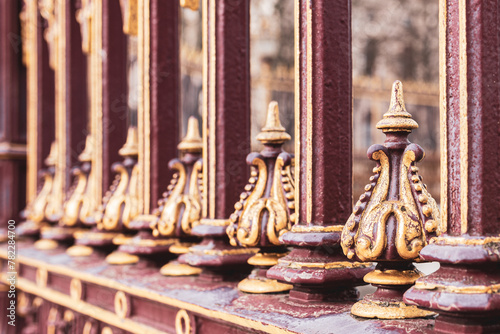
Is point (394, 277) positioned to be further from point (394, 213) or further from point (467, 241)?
point (467, 241)

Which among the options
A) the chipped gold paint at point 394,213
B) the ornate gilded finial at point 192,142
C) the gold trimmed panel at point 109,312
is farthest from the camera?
the ornate gilded finial at point 192,142

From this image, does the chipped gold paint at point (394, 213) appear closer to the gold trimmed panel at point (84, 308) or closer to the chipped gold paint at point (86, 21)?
the gold trimmed panel at point (84, 308)

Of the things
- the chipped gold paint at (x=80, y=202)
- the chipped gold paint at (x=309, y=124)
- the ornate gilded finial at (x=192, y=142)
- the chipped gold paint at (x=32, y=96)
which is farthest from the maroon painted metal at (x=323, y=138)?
the chipped gold paint at (x=32, y=96)

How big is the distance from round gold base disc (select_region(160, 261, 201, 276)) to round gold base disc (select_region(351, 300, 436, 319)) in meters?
0.96

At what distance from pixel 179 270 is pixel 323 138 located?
90 centimetres

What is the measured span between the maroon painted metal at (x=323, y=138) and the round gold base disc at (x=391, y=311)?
20cm

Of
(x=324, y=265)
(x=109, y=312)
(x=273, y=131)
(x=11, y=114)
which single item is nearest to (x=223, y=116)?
(x=273, y=131)

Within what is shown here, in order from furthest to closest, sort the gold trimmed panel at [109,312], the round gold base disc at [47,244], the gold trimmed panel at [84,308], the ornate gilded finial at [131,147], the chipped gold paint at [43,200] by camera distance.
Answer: the chipped gold paint at [43,200], the round gold base disc at [47,244], the ornate gilded finial at [131,147], the gold trimmed panel at [84,308], the gold trimmed panel at [109,312]

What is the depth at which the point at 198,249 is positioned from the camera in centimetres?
222

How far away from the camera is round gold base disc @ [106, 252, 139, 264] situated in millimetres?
2822

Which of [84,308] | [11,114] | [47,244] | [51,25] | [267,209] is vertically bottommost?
[84,308]

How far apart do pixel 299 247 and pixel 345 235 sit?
25cm

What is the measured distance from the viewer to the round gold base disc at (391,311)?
58.6 inches

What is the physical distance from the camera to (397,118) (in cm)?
158
